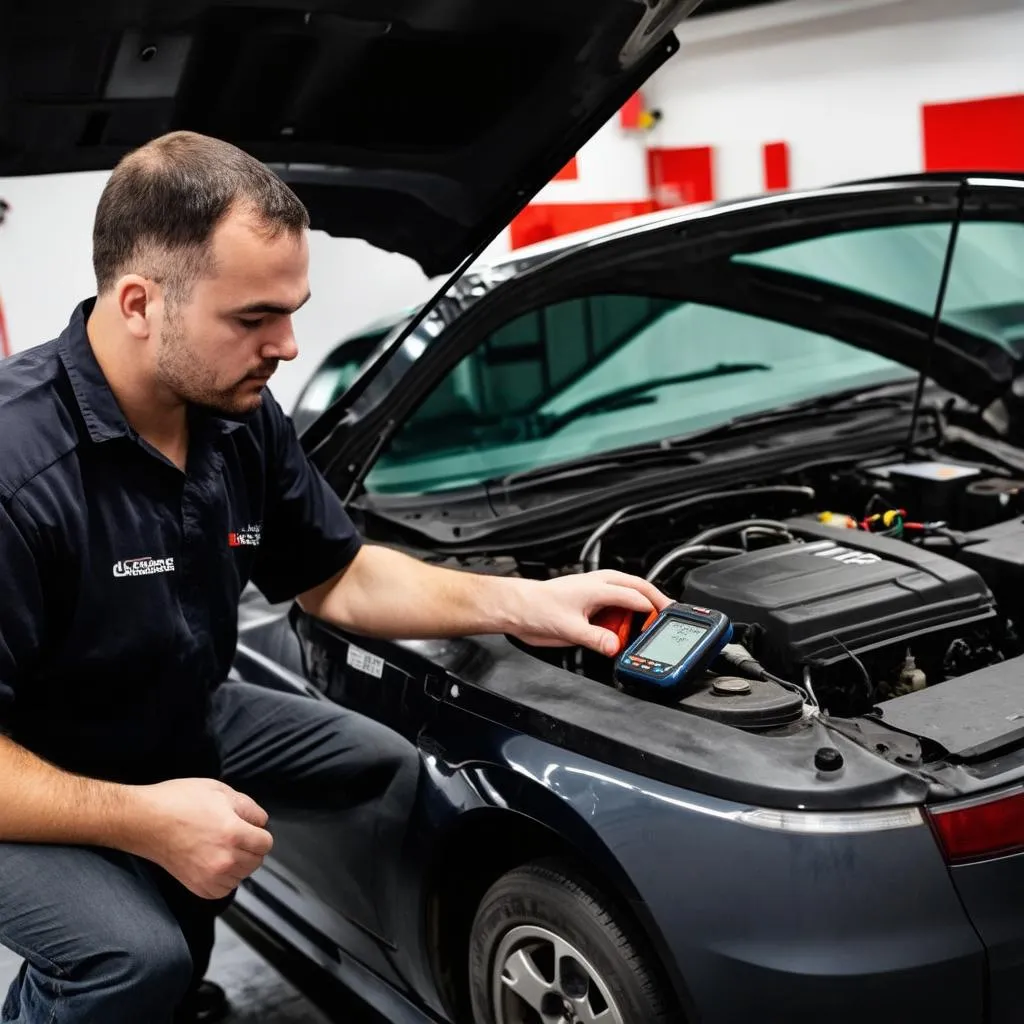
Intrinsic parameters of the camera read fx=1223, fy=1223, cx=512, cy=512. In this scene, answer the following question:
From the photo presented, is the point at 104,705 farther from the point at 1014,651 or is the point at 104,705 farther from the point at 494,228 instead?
the point at 1014,651

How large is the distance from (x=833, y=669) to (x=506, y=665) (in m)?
0.50

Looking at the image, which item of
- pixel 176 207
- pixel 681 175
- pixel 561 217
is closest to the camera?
pixel 176 207

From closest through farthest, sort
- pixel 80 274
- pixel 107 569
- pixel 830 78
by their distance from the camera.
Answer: pixel 107 569 < pixel 80 274 < pixel 830 78

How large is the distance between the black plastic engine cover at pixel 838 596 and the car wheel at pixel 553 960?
52cm

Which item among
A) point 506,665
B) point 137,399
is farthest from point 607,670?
point 137,399

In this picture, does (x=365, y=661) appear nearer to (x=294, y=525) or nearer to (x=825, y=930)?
(x=294, y=525)

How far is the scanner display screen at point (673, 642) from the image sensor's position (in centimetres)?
173

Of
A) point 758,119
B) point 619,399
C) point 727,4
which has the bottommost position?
point 619,399

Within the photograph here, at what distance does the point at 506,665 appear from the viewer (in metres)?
1.87

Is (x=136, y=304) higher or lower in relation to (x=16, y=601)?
higher

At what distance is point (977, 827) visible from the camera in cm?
144

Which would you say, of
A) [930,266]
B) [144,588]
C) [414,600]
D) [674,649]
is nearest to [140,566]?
[144,588]

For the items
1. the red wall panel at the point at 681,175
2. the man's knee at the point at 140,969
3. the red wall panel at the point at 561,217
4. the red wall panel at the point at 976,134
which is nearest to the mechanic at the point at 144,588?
the man's knee at the point at 140,969

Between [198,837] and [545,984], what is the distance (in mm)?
524
